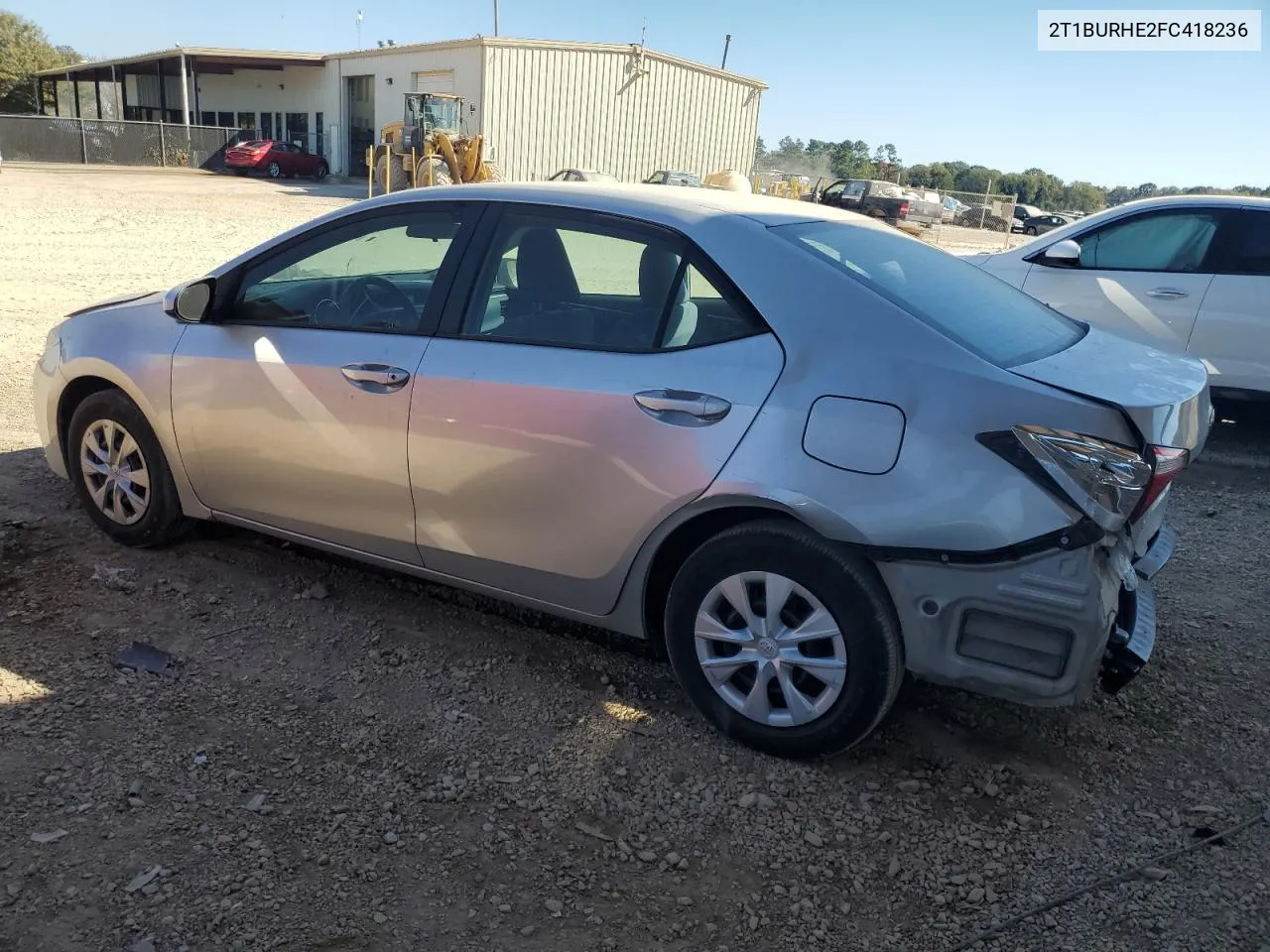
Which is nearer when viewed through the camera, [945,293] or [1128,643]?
[1128,643]

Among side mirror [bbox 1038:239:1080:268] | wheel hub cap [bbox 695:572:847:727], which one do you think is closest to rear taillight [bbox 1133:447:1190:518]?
wheel hub cap [bbox 695:572:847:727]

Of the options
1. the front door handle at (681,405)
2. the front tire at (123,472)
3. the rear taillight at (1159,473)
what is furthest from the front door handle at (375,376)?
the rear taillight at (1159,473)

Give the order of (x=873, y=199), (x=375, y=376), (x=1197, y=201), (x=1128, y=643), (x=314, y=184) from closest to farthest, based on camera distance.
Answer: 1. (x=1128, y=643)
2. (x=375, y=376)
3. (x=1197, y=201)
4. (x=873, y=199)
5. (x=314, y=184)

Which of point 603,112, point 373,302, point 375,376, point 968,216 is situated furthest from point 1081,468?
point 968,216

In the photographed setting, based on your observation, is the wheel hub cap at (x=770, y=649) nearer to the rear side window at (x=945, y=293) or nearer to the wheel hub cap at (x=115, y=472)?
the rear side window at (x=945, y=293)

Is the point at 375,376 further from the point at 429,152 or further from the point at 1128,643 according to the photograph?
the point at 429,152

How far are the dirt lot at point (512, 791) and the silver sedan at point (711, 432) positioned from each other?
12.4 inches

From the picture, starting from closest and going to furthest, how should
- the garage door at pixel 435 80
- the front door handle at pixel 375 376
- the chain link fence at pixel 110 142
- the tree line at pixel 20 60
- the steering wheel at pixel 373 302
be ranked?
the front door handle at pixel 375 376, the steering wheel at pixel 373 302, the garage door at pixel 435 80, the chain link fence at pixel 110 142, the tree line at pixel 20 60

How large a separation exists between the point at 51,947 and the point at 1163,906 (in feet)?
8.92

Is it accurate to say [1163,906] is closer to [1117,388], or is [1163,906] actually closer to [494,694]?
[1117,388]

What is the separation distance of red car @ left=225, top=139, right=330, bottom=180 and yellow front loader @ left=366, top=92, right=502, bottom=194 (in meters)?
7.34

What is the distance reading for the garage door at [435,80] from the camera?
3612 centimetres

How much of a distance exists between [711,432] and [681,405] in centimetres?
13

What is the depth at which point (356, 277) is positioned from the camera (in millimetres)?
3930
